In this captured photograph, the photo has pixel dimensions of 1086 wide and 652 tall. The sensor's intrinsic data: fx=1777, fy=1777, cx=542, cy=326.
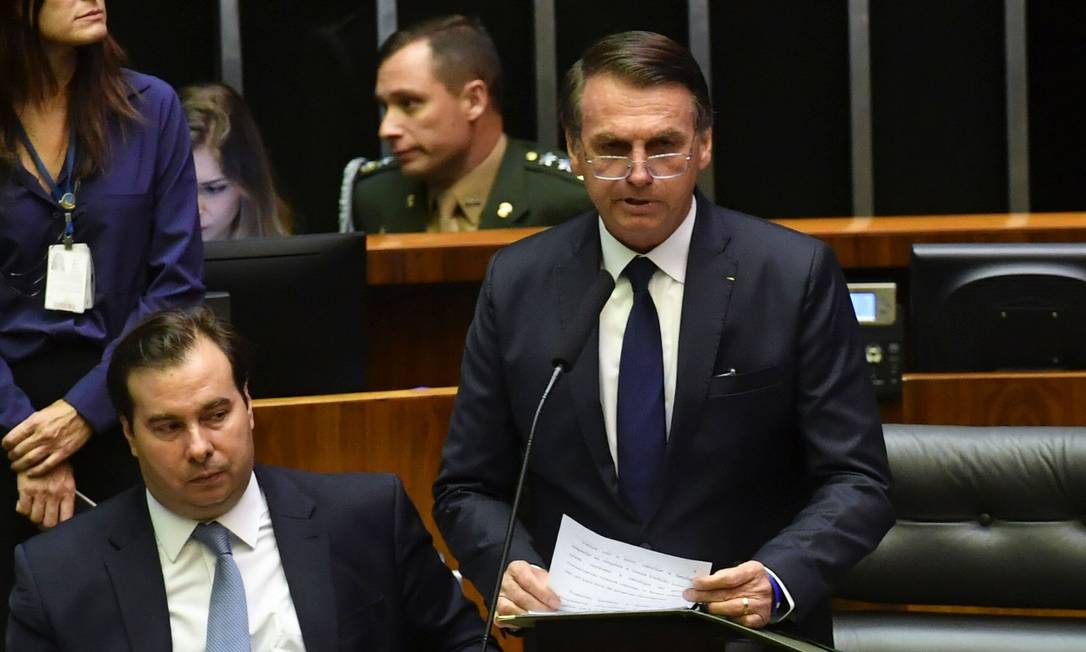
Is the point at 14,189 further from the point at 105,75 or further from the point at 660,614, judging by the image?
the point at 660,614

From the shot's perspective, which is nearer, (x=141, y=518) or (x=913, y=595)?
(x=141, y=518)

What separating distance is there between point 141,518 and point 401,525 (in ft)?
0.94

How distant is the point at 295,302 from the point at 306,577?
58cm

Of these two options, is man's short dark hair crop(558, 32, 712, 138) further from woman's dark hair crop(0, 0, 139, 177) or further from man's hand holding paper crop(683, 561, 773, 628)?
woman's dark hair crop(0, 0, 139, 177)

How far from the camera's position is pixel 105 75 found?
2.20 m

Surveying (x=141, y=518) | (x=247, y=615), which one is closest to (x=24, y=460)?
(x=141, y=518)

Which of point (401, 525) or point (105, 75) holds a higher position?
point (105, 75)

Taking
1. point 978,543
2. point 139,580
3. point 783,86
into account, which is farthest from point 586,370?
point 783,86

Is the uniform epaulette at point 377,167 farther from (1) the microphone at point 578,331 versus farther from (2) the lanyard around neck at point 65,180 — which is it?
(1) the microphone at point 578,331

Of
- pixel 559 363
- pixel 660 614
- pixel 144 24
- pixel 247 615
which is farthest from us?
pixel 144 24

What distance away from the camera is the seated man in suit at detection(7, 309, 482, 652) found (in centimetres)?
192

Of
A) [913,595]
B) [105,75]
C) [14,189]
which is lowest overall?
[913,595]

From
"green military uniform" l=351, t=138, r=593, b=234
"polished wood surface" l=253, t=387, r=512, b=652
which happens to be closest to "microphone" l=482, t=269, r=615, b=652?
"polished wood surface" l=253, t=387, r=512, b=652

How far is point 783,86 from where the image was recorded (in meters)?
4.53
